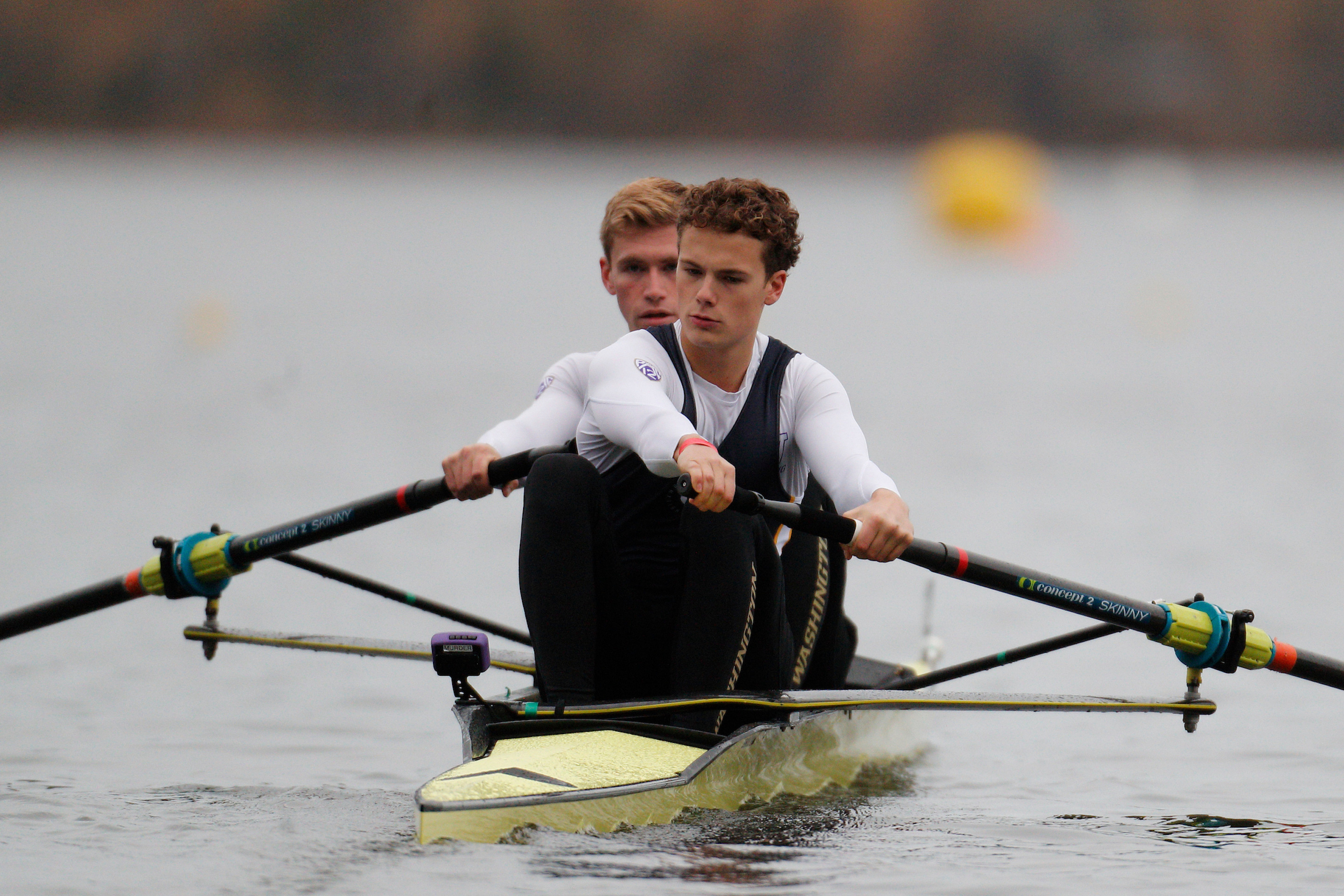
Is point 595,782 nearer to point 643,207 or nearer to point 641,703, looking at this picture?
point 641,703

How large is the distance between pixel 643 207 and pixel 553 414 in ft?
2.47

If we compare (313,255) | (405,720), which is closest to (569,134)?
(313,255)

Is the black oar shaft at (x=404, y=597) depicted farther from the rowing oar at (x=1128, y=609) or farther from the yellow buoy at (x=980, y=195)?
the yellow buoy at (x=980, y=195)

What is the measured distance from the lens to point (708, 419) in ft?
15.5

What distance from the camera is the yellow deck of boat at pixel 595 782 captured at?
13.5 feet

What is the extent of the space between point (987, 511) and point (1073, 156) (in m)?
82.2

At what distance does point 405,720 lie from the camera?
21.9 ft

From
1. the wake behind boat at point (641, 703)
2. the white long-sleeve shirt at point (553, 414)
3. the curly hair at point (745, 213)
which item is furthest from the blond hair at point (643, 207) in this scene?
the wake behind boat at point (641, 703)

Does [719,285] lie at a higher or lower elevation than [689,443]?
higher

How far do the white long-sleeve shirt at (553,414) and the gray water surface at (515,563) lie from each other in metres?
1.14

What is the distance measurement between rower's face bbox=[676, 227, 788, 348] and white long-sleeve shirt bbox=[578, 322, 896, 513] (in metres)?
0.17

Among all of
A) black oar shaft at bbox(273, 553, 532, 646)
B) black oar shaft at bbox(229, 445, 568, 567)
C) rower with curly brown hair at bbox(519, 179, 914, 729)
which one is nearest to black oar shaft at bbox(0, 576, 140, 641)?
black oar shaft at bbox(229, 445, 568, 567)

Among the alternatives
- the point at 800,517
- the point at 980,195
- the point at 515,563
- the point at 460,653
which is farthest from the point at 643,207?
the point at 980,195

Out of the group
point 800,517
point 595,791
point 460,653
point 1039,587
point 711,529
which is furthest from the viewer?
point 1039,587
